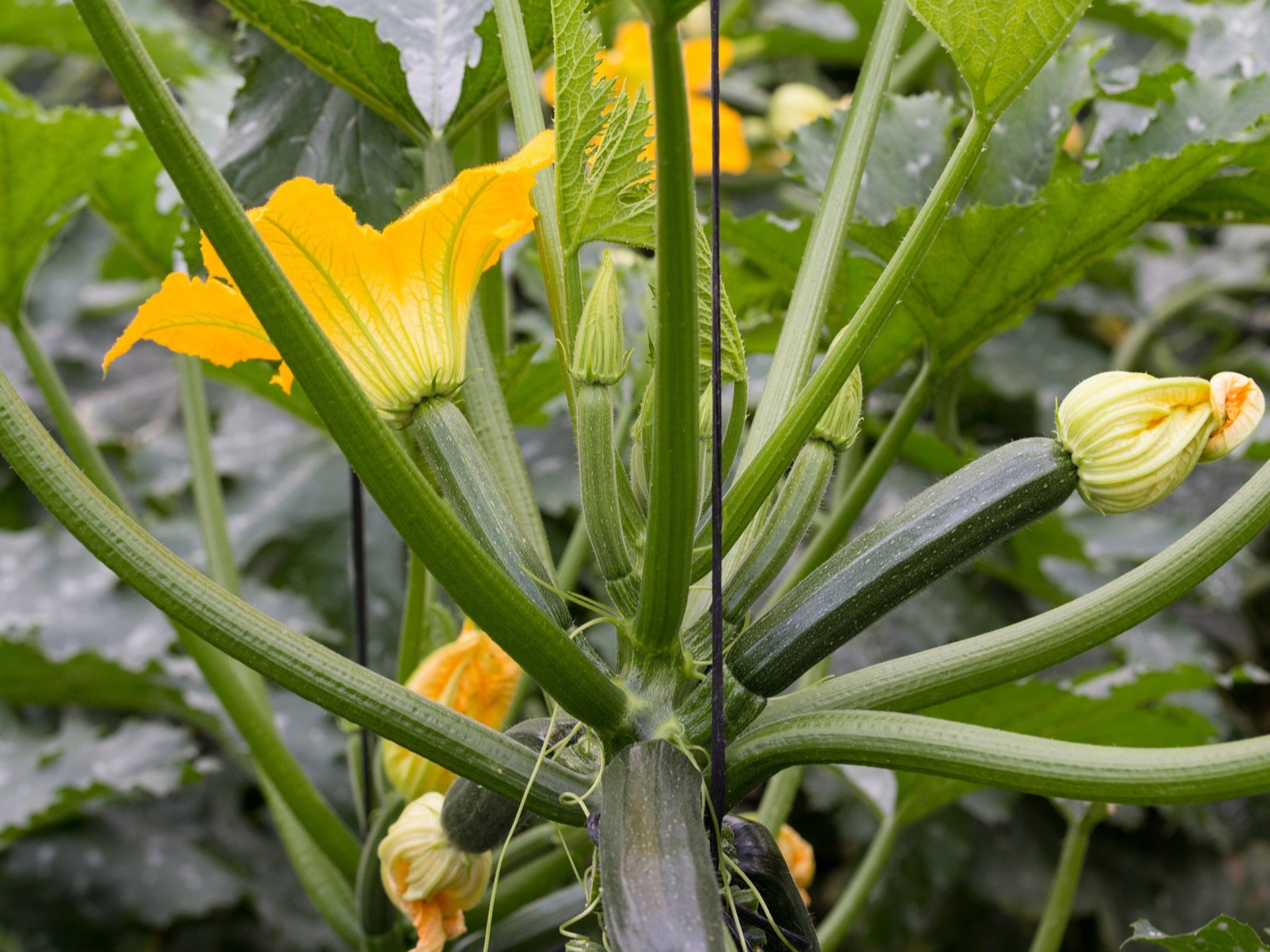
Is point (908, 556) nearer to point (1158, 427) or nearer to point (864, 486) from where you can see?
point (1158, 427)

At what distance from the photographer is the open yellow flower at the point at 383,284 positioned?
0.57 m

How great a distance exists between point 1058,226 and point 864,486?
22cm

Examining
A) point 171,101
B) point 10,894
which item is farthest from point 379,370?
point 10,894

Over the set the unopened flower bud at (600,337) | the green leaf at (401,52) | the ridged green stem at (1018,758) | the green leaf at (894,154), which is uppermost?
the green leaf at (894,154)

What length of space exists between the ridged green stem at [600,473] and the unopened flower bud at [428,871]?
223 millimetres

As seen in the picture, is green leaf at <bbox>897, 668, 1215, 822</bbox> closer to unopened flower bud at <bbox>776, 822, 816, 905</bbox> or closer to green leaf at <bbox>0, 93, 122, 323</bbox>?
unopened flower bud at <bbox>776, 822, 816, 905</bbox>

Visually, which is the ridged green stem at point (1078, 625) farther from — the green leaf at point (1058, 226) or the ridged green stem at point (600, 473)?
the green leaf at point (1058, 226)

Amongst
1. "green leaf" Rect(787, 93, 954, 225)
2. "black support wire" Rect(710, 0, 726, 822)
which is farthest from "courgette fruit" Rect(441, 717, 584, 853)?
"green leaf" Rect(787, 93, 954, 225)

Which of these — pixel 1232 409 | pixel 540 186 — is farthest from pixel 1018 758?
pixel 540 186

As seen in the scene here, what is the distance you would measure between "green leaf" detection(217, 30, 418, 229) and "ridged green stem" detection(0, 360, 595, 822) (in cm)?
42

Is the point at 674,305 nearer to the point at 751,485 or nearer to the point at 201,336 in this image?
the point at 751,485

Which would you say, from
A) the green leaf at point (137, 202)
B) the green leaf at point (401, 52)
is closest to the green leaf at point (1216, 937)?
the green leaf at point (401, 52)

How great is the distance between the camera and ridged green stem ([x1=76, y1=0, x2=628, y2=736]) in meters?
0.45

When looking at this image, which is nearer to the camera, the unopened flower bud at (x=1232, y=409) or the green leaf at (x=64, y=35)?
the unopened flower bud at (x=1232, y=409)
